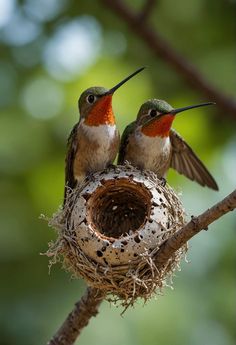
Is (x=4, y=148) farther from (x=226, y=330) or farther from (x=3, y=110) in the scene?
(x=226, y=330)

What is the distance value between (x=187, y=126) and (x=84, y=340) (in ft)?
6.45

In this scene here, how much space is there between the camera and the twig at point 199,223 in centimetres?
388

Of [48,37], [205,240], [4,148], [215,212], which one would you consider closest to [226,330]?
[205,240]

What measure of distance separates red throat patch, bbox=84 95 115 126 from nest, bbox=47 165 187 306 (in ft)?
1.56

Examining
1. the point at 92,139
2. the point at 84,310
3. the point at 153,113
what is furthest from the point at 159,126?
the point at 84,310

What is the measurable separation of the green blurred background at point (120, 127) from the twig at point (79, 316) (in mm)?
1685

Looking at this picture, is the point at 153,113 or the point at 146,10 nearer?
the point at 153,113

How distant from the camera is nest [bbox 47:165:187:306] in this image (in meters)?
4.66

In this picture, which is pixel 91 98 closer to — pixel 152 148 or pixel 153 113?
pixel 153 113

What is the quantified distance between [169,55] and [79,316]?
2.83 m

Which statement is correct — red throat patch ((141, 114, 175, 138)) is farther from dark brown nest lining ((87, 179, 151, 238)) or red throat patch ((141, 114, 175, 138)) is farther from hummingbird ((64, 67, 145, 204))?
dark brown nest lining ((87, 179, 151, 238))

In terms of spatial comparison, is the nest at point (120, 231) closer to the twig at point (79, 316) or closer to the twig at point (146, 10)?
the twig at point (79, 316)

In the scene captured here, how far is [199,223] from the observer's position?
4.02 meters

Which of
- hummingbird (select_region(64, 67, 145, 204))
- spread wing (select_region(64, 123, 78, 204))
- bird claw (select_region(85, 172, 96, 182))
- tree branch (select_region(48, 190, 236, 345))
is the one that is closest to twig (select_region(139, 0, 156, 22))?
hummingbird (select_region(64, 67, 145, 204))
